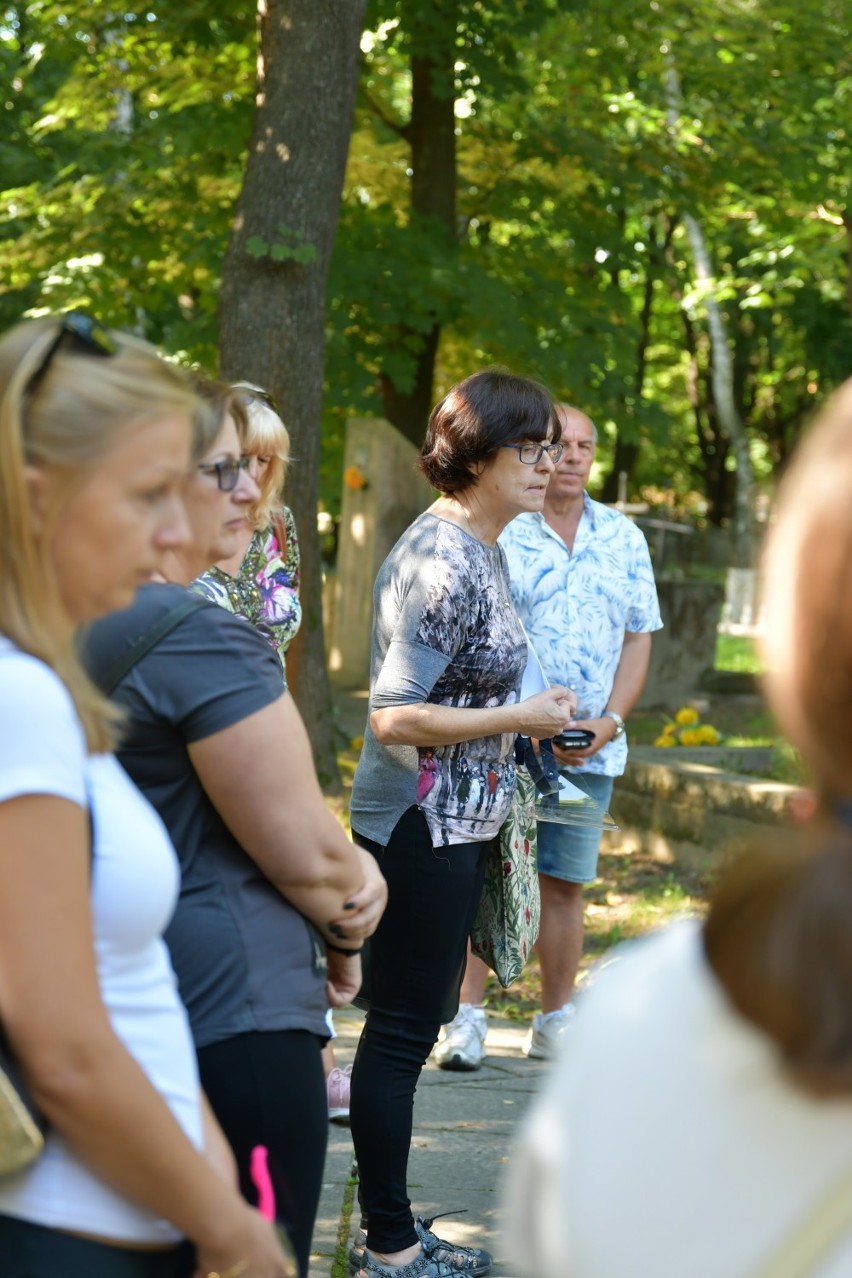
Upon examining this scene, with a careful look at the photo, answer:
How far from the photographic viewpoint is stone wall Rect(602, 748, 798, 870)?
718 centimetres

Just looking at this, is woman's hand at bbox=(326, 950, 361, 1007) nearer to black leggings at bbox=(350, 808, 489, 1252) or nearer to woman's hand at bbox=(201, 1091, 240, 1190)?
woman's hand at bbox=(201, 1091, 240, 1190)

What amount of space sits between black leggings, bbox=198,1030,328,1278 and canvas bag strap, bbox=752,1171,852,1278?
107 centimetres

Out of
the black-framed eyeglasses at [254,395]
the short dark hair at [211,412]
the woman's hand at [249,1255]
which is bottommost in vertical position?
the woman's hand at [249,1255]

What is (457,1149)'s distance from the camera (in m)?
4.37

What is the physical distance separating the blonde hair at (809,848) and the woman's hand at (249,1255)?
0.77 m

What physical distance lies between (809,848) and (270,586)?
264cm

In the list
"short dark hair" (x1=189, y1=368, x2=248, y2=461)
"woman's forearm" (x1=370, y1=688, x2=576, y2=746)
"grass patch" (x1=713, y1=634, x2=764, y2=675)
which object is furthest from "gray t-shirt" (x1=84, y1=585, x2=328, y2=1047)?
"grass patch" (x1=713, y1=634, x2=764, y2=675)

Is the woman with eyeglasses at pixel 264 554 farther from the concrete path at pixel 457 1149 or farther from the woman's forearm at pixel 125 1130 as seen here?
the woman's forearm at pixel 125 1130

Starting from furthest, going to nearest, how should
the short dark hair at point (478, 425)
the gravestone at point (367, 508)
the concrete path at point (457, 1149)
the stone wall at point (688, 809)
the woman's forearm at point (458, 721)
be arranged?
1. the gravestone at point (367, 508)
2. the stone wall at point (688, 809)
3. the concrete path at point (457, 1149)
4. the short dark hair at point (478, 425)
5. the woman's forearm at point (458, 721)

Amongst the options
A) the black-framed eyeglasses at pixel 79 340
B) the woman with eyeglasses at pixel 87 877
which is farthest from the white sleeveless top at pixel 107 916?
the black-framed eyeglasses at pixel 79 340

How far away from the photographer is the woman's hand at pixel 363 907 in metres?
2.15

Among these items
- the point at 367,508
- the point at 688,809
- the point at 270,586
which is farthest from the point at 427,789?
the point at 367,508

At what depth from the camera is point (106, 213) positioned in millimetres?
11812

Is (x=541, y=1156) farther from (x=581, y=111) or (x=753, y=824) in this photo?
(x=581, y=111)
